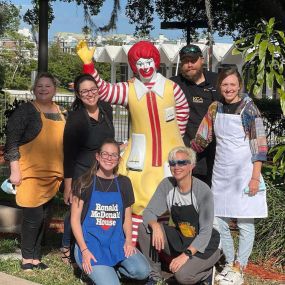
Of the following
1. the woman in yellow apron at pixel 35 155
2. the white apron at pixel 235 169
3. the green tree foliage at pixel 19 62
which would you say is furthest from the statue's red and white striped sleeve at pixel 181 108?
the green tree foliage at pixel 19 62

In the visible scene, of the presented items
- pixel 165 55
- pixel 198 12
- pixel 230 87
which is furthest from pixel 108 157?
pixel 165 55

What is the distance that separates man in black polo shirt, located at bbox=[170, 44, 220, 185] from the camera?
16.1 feet

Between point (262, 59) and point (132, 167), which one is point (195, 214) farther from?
point (262, 59)

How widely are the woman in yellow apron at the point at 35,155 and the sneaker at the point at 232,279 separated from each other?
1.52 m

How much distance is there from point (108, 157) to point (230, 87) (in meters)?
1.05

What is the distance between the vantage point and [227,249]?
15.5 ft

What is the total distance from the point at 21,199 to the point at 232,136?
5.61ft

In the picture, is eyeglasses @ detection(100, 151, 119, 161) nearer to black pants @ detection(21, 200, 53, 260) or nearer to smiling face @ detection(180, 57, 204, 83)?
black pants @ detection(21, 200, 53, 260)

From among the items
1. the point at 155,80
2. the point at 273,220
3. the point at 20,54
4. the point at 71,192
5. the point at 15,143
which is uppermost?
the point at 20,54

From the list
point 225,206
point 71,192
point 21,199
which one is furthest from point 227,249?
point 21,199

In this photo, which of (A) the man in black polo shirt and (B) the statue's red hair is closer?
(B) the statue's red hair

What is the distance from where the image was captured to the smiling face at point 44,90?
4.69m

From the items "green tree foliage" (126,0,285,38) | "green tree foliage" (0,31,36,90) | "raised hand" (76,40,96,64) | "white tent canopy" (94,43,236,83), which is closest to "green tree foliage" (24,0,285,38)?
"green tree foliage" (126,0,285,38)

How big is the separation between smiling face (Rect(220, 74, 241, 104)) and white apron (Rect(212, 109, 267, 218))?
144mm
